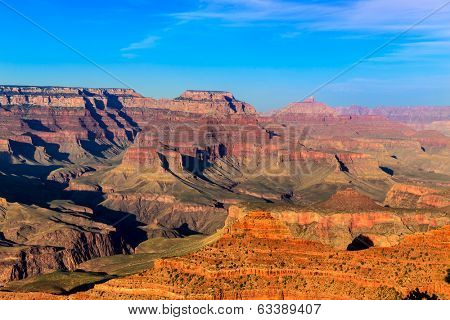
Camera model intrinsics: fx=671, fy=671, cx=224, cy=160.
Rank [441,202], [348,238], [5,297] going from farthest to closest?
[441,202], [348,238], [5,297]

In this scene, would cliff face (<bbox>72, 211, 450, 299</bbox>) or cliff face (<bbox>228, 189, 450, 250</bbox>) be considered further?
cliff face (<bbox>228, 189, 450, 250</bbox>)

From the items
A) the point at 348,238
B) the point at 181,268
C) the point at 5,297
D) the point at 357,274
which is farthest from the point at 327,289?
the point at 348,238

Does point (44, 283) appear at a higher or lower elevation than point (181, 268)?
lower

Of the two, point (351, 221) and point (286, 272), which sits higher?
point (351, 221)

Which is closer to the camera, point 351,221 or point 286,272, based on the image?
point 286,272

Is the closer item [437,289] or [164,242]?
Result: [437,289]

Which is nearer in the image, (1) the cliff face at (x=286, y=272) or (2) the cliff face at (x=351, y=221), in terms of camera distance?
(1) the cliff face at (x=286, y=272)

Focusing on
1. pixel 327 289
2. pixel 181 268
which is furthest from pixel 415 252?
pixel 181 268
